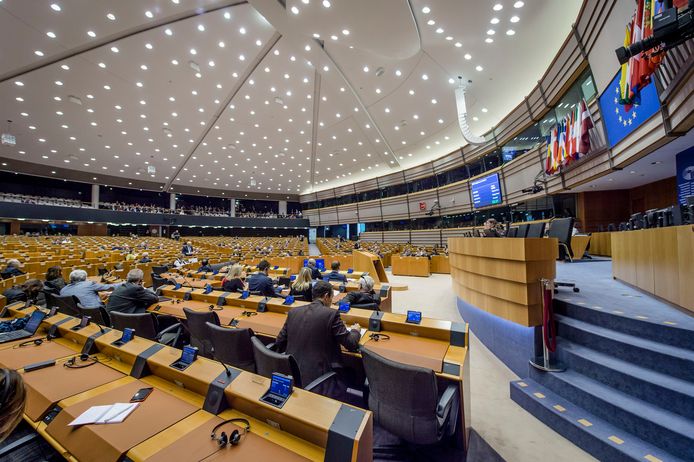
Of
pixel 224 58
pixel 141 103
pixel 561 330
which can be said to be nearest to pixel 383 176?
pixel 224 58

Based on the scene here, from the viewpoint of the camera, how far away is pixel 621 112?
4965mm

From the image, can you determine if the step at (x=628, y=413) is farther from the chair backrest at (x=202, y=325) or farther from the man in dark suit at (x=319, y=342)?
the chair backrest at (x=202, y=325)

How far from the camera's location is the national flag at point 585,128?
5.96m

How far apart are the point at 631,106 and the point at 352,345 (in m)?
6.13

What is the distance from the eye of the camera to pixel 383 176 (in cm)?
2144

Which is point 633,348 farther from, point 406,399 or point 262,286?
point 262,286

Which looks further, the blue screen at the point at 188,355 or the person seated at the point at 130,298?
the person seated at the point at 130,298

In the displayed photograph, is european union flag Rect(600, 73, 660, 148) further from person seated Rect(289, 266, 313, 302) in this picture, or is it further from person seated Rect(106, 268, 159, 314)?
person seated Rect(106, 268, 159, 314)

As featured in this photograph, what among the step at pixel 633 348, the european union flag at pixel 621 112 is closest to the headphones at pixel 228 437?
the step at pixel 633 348

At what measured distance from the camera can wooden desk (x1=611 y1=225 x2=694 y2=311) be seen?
2.47m

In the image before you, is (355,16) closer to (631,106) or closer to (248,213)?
(631,106)

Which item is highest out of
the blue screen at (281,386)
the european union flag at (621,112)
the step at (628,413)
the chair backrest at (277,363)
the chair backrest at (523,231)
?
the european union flag at (621,112)

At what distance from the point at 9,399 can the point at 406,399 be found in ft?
5.29

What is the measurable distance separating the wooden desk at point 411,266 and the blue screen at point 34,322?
9935 mm
